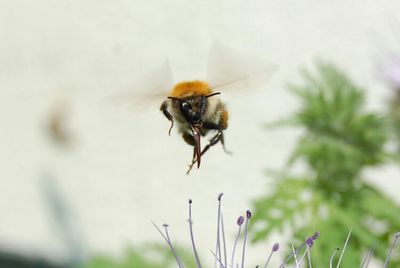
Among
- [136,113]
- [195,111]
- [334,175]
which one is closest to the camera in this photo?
[195,111]

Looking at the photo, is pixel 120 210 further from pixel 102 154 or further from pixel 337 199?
pixel 337 199

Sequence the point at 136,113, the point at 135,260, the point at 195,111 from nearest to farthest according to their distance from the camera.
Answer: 1. the point at 195,111
2. the point at 135,260
3. the point at 136,113

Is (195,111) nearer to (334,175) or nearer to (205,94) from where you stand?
(205,94)

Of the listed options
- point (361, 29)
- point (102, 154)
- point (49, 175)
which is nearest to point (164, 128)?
point (102, 154)

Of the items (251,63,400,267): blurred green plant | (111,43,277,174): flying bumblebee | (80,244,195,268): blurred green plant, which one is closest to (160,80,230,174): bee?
(111,43,277,174): flying bumblebee

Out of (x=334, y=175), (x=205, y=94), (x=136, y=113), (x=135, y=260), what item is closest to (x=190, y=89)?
(x=205, y=94)

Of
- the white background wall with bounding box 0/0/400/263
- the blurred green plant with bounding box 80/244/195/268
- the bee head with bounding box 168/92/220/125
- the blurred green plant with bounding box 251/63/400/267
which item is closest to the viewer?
the bee head with bounding box 168/92/220/125

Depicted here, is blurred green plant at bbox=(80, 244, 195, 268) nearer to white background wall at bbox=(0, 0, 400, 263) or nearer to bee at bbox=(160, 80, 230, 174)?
bee at bbox=(160, 80, 230, 174)
